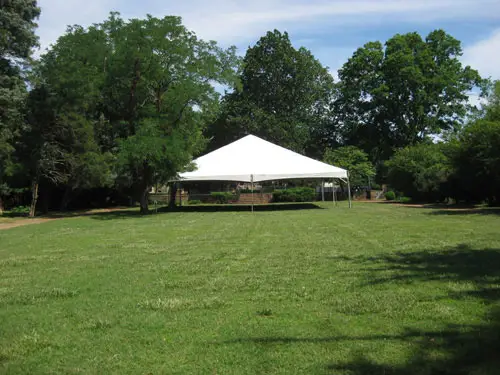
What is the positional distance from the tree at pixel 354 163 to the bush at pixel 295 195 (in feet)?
16.0

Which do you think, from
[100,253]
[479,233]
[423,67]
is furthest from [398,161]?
[100,253]

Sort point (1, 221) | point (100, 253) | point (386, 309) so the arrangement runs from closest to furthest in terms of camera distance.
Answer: point (386, 309) → point (100, 253) → point (1, 221)

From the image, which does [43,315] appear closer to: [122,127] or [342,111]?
[122,127]

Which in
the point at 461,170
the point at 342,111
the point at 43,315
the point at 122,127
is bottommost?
the point at 43,315

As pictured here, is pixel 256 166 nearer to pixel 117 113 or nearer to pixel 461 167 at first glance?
pixel 117 113

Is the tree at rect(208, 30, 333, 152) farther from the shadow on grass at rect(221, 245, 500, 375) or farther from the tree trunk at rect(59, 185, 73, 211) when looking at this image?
the shadow on grass at rect(221, 245, 500, 375)

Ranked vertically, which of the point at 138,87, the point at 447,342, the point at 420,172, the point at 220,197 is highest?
the point at 138,87

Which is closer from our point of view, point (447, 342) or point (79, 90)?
point (447, 342)

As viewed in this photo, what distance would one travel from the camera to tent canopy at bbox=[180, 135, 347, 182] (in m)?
25.3

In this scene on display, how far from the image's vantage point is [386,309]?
5.07 meters

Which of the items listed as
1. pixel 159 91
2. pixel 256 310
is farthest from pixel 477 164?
pixel 256 310

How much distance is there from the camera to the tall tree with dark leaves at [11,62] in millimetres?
21172

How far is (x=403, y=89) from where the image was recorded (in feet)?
155

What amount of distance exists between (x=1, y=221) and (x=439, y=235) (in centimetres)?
1789
